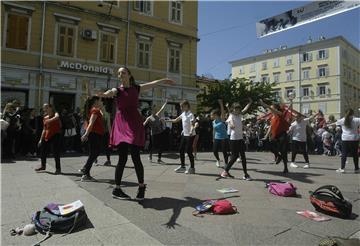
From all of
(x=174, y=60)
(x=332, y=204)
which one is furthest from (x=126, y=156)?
(x=174, y=60)

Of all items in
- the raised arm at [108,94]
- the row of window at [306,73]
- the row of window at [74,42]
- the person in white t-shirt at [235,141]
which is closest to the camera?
the raised arm at [108,94]

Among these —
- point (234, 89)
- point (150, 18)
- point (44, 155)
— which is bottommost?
point (44, 155)

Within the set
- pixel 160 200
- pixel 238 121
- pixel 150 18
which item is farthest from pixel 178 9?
pixel 160 200

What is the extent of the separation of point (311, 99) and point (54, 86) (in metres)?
60.0

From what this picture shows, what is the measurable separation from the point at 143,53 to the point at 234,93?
13.1 metres

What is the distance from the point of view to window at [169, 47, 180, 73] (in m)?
26.7

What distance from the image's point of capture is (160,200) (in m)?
5.55

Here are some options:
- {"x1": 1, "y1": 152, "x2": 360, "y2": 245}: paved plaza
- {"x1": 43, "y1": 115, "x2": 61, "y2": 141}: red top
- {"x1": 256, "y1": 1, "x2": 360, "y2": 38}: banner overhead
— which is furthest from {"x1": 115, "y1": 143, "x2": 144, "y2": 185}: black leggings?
{"x1": 256, "y1": 1, "x2": 360, "y2": 38}: banner overhead

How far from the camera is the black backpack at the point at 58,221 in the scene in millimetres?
3969

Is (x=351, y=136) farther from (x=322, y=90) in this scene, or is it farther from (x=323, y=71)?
(x=323, y=71)

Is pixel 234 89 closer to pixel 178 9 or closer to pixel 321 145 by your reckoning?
pixel 178 9

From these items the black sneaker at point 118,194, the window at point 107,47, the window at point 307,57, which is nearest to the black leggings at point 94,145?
the black sneaker at point 118,194

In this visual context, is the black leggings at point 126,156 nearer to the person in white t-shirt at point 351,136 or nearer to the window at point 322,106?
the person in white t-shirt at point 351,136

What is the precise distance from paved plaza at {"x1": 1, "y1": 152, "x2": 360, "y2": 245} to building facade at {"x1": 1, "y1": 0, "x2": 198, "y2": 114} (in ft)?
33.9
